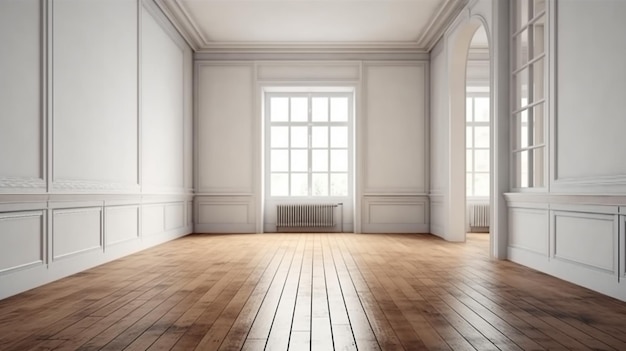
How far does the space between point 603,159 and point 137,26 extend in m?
5.45

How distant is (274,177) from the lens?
1021cm

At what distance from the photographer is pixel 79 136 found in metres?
4.94

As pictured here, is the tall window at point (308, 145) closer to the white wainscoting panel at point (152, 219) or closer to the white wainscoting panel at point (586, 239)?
the white wainscoting panel at point (152, 219)

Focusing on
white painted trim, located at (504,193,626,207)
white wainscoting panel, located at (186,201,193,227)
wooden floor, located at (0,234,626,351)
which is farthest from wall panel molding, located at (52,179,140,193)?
white painted trim, located at (504,193,626,207)

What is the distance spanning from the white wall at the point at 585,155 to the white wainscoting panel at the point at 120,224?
14.6 ft

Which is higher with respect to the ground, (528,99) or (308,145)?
(528,99)

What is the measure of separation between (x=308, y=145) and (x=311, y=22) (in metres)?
2.69

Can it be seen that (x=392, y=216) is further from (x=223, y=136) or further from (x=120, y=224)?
(x=120, y=224)

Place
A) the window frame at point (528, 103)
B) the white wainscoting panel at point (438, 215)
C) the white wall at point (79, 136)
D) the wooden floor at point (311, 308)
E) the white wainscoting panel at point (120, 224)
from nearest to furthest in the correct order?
the wooden floor at point (311, 308), the white wall at point (79, 136), the window frame at point (528, 103), the white wainscoting panel at point (120, 224), the white wainscoting panel at point (438, 215)

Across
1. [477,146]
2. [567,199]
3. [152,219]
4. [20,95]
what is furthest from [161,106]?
[477,146]

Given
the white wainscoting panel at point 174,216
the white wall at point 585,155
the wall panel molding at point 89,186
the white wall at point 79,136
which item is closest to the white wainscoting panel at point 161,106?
the white wall at point 79,136

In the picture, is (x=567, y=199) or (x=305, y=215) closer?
(x=567, y=199)

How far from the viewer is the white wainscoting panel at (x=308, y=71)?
973 centimetres

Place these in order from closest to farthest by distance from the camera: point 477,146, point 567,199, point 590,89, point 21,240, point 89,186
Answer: point 21,240
point 590,89
point 567,199
point 89,186
point 477,146
